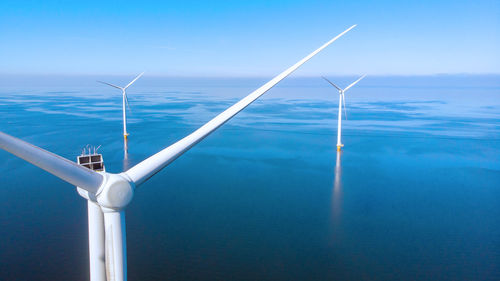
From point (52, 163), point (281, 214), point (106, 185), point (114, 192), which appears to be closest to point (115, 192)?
point (114, 192)

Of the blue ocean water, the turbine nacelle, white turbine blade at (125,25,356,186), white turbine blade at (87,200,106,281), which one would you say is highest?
white turbine blade at (125,25,356,186)

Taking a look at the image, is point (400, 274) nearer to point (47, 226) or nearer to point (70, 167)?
point (70, 167)

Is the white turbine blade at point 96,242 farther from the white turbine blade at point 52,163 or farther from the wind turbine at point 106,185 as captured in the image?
the white turbine blade at point 52,163

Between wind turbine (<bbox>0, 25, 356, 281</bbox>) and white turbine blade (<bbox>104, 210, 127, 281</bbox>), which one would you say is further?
white turbine blade (<bbox>104, 210, 127, 281</bbox>)

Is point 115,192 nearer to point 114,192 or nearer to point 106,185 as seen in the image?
point 114,192

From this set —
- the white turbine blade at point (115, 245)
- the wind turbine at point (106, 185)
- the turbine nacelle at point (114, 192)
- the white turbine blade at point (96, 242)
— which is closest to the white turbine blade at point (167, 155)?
the wind turbine at point (106, 185)

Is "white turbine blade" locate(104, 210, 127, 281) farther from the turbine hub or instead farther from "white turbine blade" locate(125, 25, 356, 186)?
"white turbine blade" locate(125, 25, 356, 186)

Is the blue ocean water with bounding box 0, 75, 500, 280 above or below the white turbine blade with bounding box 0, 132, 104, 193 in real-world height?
below

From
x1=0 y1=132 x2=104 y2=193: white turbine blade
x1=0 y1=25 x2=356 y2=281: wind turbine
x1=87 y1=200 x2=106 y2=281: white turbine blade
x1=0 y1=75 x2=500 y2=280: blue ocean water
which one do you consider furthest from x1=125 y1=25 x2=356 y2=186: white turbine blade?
x1=0 y1=75 x2=500 y2=280: blue ocean water
